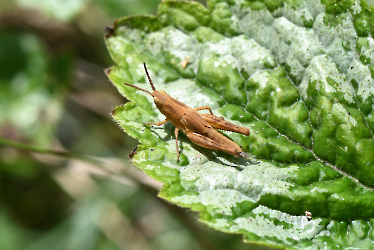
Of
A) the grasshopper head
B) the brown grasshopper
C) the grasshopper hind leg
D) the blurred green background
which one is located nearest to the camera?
the grasshopper hind leg

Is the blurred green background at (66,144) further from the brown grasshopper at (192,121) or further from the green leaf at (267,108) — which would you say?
the green leaf at (267,108)

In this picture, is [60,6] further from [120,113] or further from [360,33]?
[360,33]

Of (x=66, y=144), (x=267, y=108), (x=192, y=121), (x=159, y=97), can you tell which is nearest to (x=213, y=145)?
(x=192, y=121)

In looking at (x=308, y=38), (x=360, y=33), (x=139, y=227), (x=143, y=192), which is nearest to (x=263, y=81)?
(x=308, y=38)

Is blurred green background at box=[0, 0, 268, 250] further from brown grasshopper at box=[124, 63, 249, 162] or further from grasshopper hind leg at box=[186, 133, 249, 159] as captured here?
grasshopper hind leg at box=[186, 133, 249, 159]

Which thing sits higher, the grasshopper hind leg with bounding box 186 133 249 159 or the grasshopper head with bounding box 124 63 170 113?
the grasshopper head with bounding box 124 63 170 113

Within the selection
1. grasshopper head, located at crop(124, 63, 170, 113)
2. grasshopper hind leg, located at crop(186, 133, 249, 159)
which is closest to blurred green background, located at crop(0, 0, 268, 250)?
grasshopper head, located at crop(124, 63, 170, 113)

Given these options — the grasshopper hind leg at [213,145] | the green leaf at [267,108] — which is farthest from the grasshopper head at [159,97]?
the grasshopper hind leg at [213,145]
